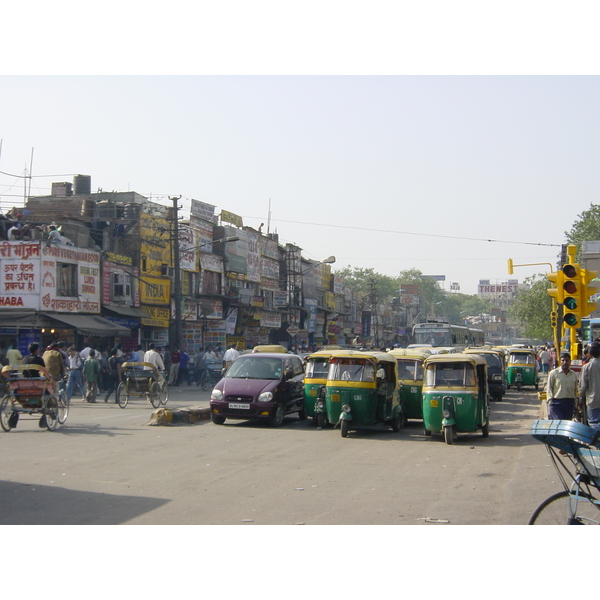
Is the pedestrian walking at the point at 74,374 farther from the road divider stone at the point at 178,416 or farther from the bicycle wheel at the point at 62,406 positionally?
the bicycle wheel at the point at 62,406

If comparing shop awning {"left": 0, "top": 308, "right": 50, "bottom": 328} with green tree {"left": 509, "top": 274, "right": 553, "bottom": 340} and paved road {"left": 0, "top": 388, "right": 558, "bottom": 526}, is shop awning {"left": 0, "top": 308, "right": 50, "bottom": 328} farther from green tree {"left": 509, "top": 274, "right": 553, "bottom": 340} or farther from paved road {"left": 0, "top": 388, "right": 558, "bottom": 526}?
green tree {"left": 509, "top": 274, "right": 553, "bottom": 340}

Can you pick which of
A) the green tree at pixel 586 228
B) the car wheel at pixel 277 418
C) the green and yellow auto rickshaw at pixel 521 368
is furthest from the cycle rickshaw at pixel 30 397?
the green tree at pixel 586 228

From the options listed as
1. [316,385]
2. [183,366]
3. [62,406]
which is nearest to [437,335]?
[183,366]

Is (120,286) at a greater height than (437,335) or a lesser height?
greater

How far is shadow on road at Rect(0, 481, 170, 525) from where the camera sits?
7791 millimetres

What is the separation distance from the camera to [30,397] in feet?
51.0

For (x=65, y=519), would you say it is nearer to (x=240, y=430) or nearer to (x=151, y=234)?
(x=240, y=430)

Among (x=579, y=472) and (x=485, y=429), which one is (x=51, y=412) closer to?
(x=485, y=429)

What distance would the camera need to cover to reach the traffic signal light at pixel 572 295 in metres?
14.5

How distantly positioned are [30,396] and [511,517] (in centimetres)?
1084

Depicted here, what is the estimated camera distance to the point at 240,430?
55.9 ft

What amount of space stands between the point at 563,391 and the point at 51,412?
1020cm

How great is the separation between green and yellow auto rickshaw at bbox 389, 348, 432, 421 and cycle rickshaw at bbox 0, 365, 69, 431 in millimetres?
7967

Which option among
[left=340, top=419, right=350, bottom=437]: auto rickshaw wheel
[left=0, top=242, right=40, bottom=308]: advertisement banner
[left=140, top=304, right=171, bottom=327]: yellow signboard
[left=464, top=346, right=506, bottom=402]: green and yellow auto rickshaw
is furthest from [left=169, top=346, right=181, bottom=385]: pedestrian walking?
[left=340, top=419, right=350, bottom=437]: auto rickshaw wheel
